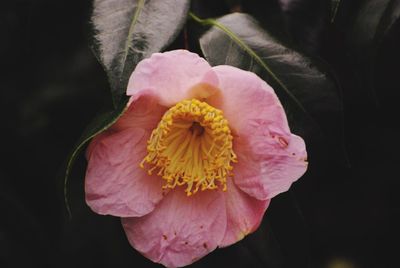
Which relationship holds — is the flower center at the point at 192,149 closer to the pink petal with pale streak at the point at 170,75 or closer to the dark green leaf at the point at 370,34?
the pink petal with pale streak at the point at 170,75

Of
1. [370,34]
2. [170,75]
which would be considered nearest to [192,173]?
[170,75]

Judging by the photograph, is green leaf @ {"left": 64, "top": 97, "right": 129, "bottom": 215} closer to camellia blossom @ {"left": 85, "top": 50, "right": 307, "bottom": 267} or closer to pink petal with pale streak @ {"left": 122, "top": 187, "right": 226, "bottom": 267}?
camellia blossom @ {"left": 85, "top": 50, "right": 307, "bottom": 267}

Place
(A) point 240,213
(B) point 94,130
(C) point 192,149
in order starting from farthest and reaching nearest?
(C) point 192,149
(A) point 240,213
(B) point 94,130

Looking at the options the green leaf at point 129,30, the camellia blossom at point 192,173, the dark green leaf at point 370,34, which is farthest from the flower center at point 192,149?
the dark green leaf at point 370,34

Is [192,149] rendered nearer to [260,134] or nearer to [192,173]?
[192,173]

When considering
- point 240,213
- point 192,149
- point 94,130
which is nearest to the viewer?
point 94,130

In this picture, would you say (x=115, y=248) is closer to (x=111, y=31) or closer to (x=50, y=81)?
Result: (x=50, y=81)

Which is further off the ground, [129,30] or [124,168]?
[129,30]
